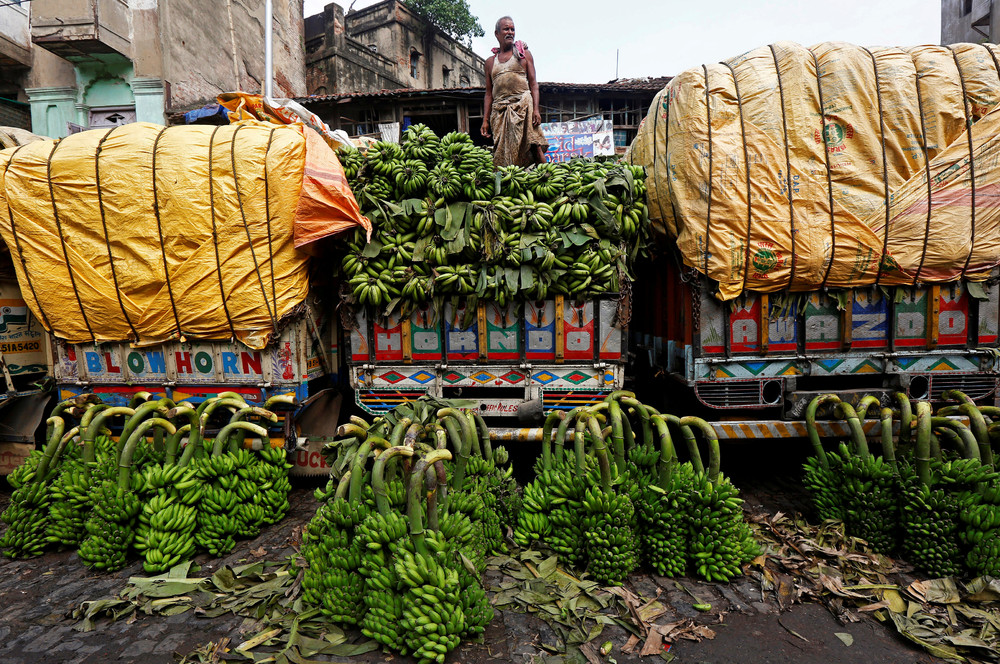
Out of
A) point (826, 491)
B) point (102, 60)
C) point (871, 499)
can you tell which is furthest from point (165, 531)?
point (102, 60)

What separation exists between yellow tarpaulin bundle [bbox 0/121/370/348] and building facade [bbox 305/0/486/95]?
14.6 meters

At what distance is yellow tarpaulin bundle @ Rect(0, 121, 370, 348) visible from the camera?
3.99 m

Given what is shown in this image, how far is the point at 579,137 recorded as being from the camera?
12383mm

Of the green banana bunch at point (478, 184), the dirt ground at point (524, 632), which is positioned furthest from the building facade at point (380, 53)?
the dirt ground at point (524, 632)

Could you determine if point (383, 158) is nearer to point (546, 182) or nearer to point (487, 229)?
point (487, 229)

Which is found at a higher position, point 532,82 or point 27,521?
point 532,82

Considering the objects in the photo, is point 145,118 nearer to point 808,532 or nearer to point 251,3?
point 251,3

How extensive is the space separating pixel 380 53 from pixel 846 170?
19.4 meters

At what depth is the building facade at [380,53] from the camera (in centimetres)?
1684

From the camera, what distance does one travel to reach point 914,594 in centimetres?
274

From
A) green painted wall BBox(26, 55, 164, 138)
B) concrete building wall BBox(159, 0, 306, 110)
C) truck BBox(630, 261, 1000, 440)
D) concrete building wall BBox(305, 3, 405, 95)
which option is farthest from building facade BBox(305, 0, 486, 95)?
truck BBox(630, 261, 1000, 440)

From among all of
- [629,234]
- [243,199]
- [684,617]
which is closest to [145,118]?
[243,199]

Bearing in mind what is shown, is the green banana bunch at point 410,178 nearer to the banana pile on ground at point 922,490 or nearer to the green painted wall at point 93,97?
the banana pile on ground at point 922,490

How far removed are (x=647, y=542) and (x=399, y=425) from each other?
169 cm
